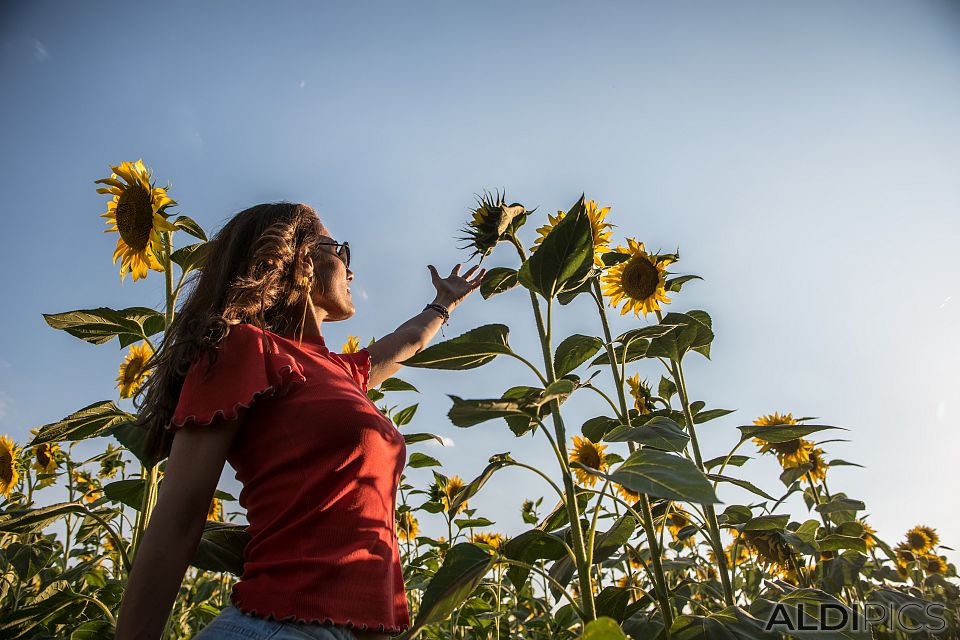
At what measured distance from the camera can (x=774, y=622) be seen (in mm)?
1397

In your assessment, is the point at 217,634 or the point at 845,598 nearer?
the point at 217,634

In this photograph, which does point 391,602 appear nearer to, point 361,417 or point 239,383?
point 361,417

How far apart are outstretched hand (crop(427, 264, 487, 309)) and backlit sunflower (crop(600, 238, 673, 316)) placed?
66 centimetres

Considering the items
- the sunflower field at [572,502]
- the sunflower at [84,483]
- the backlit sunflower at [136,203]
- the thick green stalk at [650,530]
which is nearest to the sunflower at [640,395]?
the sunflower field at [572,502]

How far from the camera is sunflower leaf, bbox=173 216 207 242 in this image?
2129 mm

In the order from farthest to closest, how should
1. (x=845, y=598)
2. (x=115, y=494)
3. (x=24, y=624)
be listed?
(x=845, y=598)
(x=24, y=624)
(x=115, y=494)

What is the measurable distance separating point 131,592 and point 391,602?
589 mm

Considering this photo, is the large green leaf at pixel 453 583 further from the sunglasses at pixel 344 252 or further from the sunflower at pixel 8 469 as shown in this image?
the sunflower at pixel 8 469

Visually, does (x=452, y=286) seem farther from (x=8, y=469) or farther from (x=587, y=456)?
(x=8, y=469)

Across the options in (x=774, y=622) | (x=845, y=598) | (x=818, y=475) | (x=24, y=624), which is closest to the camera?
(x=774, y=622)

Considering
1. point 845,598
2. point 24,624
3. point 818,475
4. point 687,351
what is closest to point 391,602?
point 687,351

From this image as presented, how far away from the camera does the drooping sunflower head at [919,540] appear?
5.29 m

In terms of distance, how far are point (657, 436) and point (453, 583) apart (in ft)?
1.74

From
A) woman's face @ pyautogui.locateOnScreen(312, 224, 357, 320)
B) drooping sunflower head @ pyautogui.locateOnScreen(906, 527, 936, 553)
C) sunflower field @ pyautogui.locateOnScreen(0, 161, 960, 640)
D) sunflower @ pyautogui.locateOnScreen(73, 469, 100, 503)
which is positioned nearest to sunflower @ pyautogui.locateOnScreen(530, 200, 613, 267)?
sunflower field @ pyautogui.locateOnScreen(0, 161, 960, 640)
